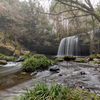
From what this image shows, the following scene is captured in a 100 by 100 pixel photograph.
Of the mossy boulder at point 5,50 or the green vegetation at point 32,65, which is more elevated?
the mossy boulder at point 5,50

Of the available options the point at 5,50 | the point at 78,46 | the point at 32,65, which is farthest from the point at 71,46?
the point at 32,65

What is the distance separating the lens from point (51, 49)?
25984 mm

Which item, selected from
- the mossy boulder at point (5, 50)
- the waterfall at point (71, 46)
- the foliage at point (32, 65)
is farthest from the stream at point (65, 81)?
the waterfall at point (71, 46)

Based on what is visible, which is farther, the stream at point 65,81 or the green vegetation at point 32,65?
the green vegetation at point 32,65

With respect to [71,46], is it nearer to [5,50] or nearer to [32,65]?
[5,50]

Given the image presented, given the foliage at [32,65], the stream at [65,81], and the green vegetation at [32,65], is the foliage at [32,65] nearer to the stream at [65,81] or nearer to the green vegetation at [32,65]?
the green vegetation at [32,65]

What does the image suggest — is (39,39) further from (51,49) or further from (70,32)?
(70,32)

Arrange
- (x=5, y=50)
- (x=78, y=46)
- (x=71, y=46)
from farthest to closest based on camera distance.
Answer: (x=71, y=46) → (x=78, y=46) → (x=5, y=50)

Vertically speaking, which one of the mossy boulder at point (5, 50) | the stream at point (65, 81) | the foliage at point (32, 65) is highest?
the mossy boulder at point (5, 50)

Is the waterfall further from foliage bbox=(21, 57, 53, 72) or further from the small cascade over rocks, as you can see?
foliage bbox=(21, 57, 53, 72)

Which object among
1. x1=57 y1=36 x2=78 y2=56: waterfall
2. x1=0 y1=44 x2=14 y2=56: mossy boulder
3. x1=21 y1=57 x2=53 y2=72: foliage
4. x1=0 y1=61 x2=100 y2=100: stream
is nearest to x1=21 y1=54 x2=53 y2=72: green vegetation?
x1=21 y1=57 x2=53 y2=72: foliage

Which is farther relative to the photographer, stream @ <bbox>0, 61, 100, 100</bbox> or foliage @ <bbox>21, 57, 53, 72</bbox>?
foliage @ <bbox>21, 57, 53, 72</bbox>

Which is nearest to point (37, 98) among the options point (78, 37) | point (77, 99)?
point (77, 99)

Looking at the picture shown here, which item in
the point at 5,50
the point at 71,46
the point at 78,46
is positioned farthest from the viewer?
the point at 71,46
